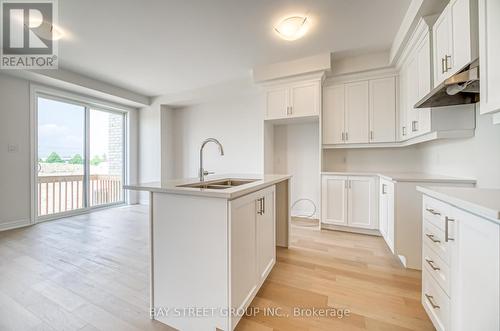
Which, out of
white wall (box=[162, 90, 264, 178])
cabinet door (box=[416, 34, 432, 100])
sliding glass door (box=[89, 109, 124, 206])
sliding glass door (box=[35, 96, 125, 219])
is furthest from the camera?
sliding glass door (box=[89, 109, 124, 206])

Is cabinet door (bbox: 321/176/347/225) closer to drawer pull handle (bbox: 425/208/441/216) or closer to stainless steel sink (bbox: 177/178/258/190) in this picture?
stainless steel sink (bbox: 177/178/258/190)

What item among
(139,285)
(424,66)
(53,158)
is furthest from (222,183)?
(53,158)

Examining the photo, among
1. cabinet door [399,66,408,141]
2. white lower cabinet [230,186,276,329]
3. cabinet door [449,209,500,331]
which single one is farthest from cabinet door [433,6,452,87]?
white lower cabinet [230,186,276,329]

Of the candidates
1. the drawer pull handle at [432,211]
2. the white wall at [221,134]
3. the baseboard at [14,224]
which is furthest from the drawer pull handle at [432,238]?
the baseboard at [14,224]

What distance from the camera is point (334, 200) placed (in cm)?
320

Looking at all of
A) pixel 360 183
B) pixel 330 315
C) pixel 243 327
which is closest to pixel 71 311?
pixel 243 327

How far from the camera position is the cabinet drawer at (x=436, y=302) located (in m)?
1.12

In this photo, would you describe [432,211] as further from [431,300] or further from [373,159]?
[373,159]

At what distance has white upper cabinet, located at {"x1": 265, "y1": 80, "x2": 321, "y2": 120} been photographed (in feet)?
10.7

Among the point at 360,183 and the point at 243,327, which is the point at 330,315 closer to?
the point at 243,327

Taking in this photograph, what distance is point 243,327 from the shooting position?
134 cm

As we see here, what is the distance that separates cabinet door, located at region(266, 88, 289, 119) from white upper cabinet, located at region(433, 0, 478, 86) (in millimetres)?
1919

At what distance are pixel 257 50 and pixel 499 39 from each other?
2504 millimetres

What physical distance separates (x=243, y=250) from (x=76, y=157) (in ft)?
15.3
